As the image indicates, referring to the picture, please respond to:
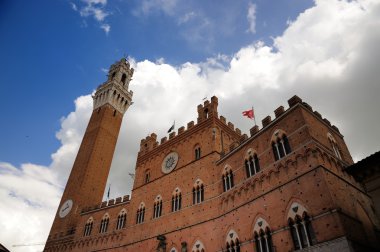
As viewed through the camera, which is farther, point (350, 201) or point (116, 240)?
point (116, 240)

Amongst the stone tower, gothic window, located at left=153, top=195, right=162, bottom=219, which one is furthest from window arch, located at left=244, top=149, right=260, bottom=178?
the stone tower

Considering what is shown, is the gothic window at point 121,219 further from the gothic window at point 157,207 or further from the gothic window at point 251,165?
the gothic window at point 251,165

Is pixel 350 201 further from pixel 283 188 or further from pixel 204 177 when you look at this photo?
pixel 204 177

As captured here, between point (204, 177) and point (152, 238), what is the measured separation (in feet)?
21.0

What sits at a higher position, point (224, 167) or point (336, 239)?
point (224, 167)

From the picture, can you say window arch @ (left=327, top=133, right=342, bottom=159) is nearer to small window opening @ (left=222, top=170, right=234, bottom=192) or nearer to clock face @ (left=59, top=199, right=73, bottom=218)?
small window opening @ (left=222, top=170, right=234, bottom=192)

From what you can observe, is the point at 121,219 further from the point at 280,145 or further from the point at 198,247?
the point at 280,145

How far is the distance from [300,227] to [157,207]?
43.7 ft

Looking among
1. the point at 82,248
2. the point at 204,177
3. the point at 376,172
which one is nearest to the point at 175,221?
the point at 204,177

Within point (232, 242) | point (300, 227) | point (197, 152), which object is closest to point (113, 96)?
point (197, 152)

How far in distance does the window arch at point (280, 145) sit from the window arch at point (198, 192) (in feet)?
22.4

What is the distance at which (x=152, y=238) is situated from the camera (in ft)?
74.4

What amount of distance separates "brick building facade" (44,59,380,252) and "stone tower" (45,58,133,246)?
0.66 feet

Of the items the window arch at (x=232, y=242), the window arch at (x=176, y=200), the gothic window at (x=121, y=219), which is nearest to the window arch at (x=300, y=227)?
the window arch at (x=232, y=242)
